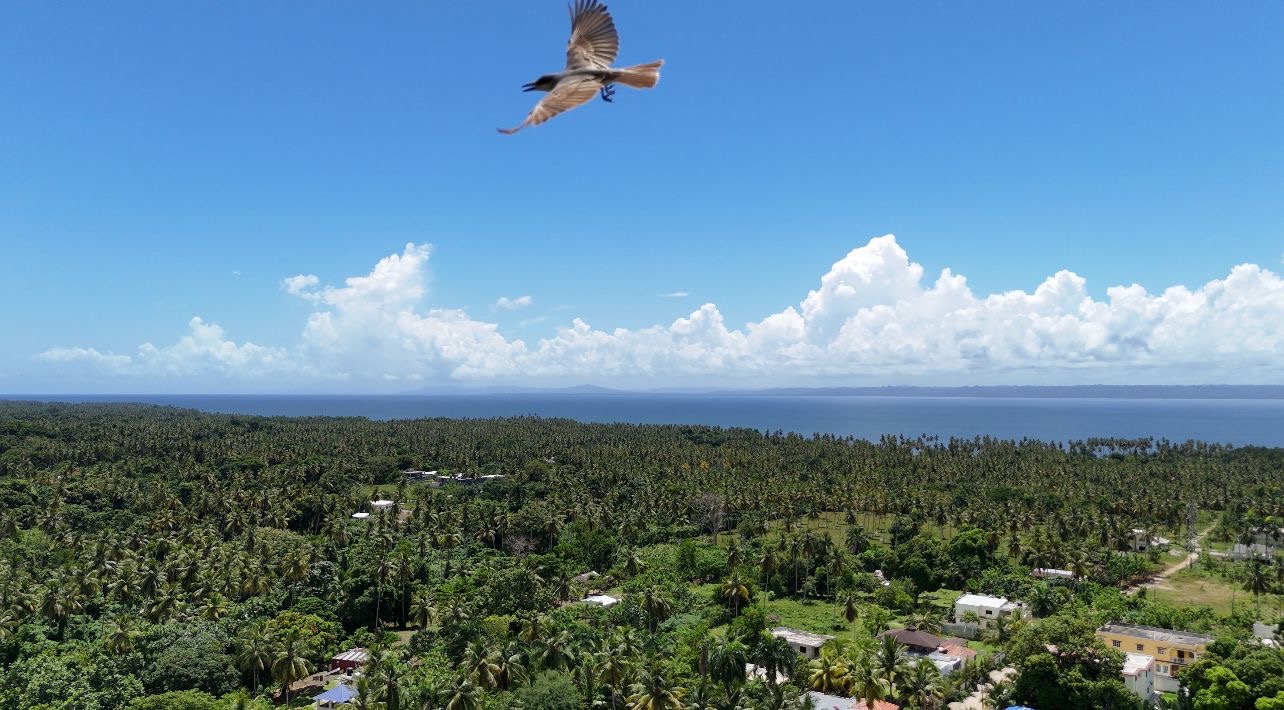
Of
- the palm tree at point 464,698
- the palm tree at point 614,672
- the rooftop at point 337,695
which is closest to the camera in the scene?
the palm tree at point 464,698

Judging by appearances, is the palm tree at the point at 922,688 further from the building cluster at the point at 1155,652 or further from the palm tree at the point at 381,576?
the palm tree at the point at 381,576

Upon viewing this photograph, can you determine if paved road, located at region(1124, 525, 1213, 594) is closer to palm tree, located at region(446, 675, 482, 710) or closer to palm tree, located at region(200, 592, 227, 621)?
palm tree, located at region(446, 675, 482, 710)

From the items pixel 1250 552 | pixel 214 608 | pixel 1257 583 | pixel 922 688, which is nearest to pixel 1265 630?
pixel 1257 583

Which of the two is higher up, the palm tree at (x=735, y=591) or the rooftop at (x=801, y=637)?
the palm tree at (x=735, y=591)

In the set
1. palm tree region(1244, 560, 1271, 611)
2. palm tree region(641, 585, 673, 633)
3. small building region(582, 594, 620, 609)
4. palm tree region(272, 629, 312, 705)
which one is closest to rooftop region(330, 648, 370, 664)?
palm tree region(272, 629, 312, 705)

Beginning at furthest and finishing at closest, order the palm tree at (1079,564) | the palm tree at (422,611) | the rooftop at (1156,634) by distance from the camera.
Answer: the palm tree at (1079,564) → the palm tree at (422,611) → the rooftop at (1156,634)

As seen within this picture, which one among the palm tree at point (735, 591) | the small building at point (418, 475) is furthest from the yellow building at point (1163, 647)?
the small building at point (418, 475)

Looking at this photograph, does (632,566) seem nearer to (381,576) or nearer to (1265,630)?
(381,576)
